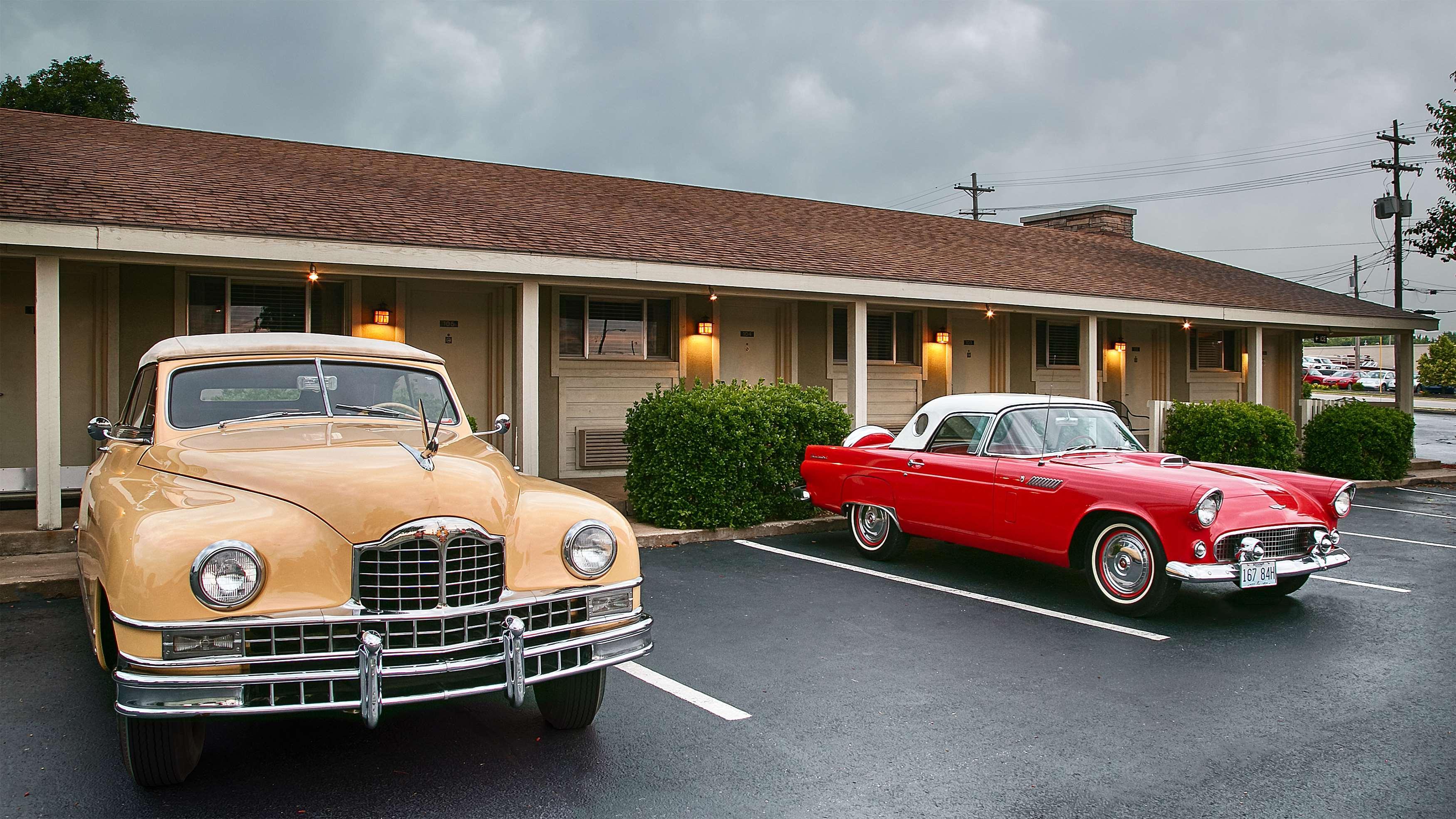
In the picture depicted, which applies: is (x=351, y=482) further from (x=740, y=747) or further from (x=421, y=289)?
(x=421, y=289)

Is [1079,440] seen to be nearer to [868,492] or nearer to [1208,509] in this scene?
[1208,509]

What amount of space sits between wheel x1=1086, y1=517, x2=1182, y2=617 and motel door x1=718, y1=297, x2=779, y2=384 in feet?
25.9

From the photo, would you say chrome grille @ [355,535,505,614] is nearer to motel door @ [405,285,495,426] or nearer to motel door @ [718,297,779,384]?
motel door @ [405,285,495,426]

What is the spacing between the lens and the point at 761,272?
11141mm

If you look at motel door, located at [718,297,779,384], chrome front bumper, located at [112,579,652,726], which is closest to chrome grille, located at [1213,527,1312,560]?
chrome front bumper, located at [112,579,652,726]

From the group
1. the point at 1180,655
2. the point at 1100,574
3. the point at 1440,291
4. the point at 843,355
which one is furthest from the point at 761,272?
the point at 1440,291

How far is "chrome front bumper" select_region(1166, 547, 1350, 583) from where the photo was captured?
5.69 meters

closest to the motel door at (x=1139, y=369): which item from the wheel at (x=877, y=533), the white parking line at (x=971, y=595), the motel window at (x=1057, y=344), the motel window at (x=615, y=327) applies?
the motel window at (x=1057, y=344)

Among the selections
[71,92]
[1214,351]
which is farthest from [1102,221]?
[71,92]

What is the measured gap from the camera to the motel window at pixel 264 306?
10570 mm

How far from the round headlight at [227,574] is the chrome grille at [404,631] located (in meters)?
0.13

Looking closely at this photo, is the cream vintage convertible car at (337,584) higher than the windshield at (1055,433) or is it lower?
lower

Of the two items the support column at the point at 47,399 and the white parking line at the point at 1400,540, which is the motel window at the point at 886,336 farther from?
the support column at the point at 47,399

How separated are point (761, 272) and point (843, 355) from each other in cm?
418
